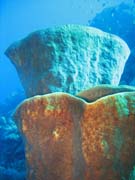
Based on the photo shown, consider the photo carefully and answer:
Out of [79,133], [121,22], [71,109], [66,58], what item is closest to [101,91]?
[71,109]

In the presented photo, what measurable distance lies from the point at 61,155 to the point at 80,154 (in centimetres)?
24

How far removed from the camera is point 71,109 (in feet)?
8.67

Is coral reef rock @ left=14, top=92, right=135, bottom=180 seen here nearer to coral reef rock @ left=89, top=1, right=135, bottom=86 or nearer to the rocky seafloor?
the rocky seafloor

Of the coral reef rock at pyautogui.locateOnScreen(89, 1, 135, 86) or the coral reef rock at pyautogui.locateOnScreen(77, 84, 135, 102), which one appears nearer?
the coral reef rock at pyautogui.locateOnScreen(77, 84, 135, 102)

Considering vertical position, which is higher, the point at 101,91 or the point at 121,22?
the point at 101,91

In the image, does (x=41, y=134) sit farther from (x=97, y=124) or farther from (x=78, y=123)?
(x=97, y=124)

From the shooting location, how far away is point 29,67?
495cm

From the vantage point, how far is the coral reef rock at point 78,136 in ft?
8.00

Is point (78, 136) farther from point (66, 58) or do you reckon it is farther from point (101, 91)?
point (66, 58)

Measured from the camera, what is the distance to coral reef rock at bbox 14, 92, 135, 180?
96.0 inches

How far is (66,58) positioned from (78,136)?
7.70ft

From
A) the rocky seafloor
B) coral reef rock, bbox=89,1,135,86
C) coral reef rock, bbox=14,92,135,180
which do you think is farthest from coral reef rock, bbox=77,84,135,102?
coral reef rock, bbox=89,1,135,86

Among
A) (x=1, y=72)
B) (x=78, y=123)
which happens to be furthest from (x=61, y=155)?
(x=1, y=72)

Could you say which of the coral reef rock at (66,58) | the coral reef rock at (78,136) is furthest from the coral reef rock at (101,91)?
the coral reef rock at (66,58)
